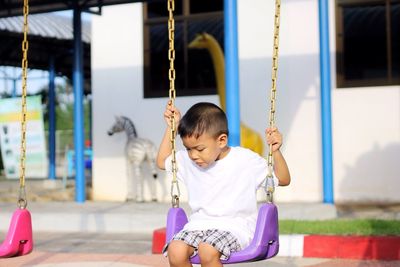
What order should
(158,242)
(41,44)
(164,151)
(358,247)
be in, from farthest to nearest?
(41,44), (158,242), (358,247), (164,151)

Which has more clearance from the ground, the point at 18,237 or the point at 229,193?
the point at 229,193

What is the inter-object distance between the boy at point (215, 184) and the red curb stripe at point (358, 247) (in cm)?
243

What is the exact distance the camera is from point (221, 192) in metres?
3.26

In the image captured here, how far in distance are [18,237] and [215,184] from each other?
4.31 feet

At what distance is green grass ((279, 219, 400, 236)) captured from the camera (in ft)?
19.7

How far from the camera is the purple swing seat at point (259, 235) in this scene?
3.14 metres

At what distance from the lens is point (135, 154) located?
35.0 ft

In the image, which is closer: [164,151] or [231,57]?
[164,151]

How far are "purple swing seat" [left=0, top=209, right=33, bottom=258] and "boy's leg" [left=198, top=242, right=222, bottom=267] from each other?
1.29m

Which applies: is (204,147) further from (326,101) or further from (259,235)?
(326,101)

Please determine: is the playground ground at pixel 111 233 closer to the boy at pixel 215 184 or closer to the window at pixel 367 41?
the window at pixel 367 41

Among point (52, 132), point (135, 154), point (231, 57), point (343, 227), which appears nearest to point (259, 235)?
point (343, 227)

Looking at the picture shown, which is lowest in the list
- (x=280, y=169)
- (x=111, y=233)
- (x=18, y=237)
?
(x=111, y=233)

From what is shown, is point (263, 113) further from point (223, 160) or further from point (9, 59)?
point (9, 59)
